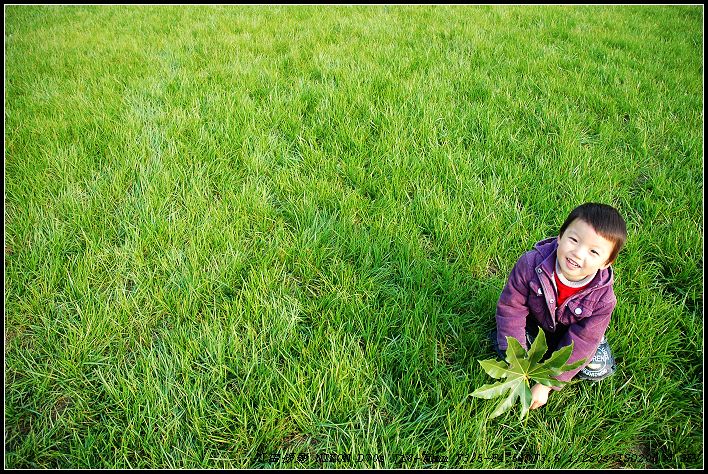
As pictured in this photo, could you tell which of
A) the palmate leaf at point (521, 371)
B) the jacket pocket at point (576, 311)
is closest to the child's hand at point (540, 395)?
the palmate leaf at point (521, 371)

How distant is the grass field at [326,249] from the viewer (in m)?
1.55

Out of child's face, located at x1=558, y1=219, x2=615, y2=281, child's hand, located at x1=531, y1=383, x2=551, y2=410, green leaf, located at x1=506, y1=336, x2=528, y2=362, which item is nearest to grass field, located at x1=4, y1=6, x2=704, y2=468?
child's hand, located at x1=531, y1=383, x2=551, y2=410

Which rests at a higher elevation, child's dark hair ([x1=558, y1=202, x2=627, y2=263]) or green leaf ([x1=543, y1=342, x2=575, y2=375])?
child's dark hair ([x1=558, y1=202, x2=627, y2=263])

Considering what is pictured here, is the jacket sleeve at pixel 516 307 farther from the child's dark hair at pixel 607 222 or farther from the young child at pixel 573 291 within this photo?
the child's dark hair at pixel 607 222

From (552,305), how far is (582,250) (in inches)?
11.6

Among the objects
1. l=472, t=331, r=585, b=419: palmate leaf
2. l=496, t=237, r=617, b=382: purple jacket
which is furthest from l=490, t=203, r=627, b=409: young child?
l=472, t=331, r=585, b=419: palmate leaf

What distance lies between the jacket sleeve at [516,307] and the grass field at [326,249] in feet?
0.66

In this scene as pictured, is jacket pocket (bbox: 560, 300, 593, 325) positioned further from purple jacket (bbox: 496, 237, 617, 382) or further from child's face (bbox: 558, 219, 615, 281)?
child's face (bbox: 558, 219, 615, 281)

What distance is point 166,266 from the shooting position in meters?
2.07

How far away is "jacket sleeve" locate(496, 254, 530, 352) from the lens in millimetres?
1649

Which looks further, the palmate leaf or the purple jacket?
the purple jacket

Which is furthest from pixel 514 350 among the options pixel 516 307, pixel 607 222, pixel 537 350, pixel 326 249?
pixel 326 249

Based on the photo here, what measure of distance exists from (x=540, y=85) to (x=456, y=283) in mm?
2644

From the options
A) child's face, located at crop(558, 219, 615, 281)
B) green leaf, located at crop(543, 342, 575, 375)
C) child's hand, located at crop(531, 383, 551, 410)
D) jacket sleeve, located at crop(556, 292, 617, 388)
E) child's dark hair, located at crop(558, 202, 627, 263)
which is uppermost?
child's dark hair, located at crop(558, 202, 627, 263)
